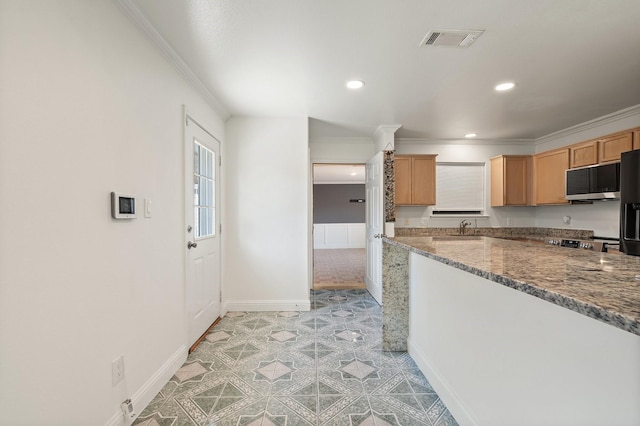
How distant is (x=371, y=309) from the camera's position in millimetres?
3588

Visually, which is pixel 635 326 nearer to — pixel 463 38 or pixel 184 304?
pixel 463 38

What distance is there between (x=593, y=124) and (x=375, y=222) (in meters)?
2.96

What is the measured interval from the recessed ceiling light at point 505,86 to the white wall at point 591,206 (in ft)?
5.75

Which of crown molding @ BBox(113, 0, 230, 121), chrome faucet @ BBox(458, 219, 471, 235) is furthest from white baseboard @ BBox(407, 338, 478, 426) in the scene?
crown molding @ BBox(113, 0, 230, 121)

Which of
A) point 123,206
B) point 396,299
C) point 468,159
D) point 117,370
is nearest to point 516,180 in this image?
point 468,159

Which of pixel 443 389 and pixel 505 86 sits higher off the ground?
pixel 505 86

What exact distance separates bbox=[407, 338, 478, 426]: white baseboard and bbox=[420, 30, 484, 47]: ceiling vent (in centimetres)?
217

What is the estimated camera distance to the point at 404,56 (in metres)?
2.13

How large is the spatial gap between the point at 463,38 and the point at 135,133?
83.8 inches

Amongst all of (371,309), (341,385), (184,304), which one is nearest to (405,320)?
(341,385)

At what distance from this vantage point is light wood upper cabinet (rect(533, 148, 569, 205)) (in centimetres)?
380

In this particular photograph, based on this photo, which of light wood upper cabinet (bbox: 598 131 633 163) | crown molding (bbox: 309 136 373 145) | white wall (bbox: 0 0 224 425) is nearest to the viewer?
white wall (bbox: 0 0 224 425)

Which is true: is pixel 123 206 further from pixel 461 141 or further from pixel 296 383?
pixel 461 141

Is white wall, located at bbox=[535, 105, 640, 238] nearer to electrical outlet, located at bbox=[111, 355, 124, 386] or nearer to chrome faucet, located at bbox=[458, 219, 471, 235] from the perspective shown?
chrome faucet, located at bbox=[458, 219, 471, 235]
